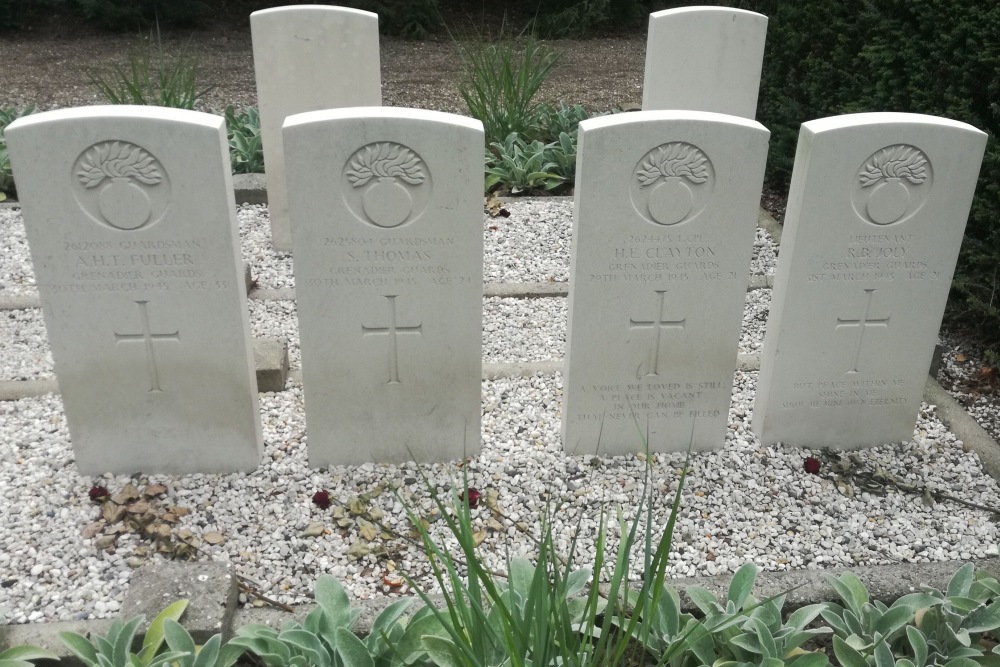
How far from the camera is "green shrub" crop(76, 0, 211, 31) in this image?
12352 mm

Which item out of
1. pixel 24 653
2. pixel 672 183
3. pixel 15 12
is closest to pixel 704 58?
pixel 672 183

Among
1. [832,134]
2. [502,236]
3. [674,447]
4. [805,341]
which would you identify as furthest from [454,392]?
[502,236]

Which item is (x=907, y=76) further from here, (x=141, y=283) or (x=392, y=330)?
(x=141, y=283)

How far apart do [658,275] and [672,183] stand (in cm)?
36

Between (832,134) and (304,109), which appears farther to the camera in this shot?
(304,109)

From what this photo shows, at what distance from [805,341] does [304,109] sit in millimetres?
3201

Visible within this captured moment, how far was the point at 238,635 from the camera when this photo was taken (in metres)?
2.49

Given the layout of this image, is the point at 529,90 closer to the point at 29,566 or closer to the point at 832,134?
the point at 832,134

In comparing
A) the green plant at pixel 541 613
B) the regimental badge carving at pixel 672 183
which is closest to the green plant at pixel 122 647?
the green plant at pixel 541 613

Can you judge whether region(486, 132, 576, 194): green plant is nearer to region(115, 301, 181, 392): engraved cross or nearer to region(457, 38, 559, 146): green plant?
region(457, 38, 559, 146): green plant

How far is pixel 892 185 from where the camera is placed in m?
3.12

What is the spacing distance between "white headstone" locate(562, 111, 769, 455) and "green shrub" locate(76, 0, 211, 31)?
1134 cm

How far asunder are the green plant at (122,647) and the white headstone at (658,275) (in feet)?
5.02

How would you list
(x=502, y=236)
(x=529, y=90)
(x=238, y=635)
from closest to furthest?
(x=238, y=635) < (x=502, y=236) < (x=529, y=90)
